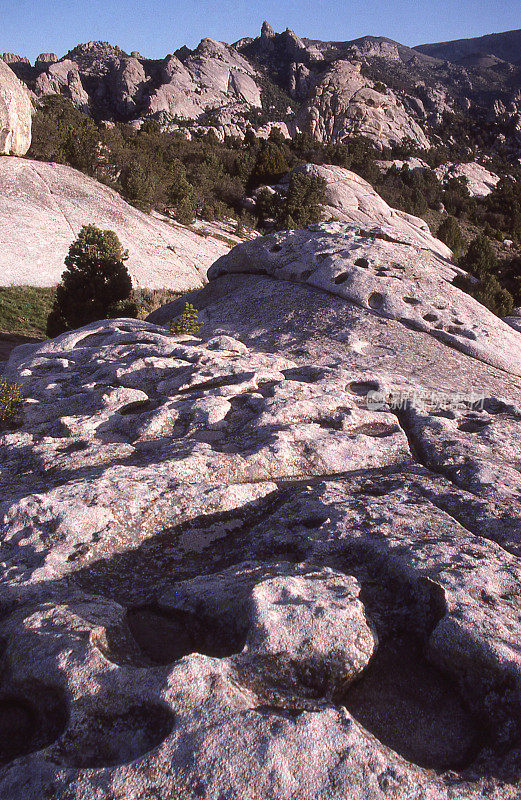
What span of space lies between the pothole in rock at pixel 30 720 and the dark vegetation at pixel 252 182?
2112 cm

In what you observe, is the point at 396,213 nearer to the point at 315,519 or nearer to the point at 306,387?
the point at 306,387

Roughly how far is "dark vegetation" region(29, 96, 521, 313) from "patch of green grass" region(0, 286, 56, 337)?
15.5 m

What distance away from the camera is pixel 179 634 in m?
4.19

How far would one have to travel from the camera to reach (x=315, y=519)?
5414 millimetres

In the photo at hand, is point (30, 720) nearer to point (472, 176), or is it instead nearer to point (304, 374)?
point (304, 374)

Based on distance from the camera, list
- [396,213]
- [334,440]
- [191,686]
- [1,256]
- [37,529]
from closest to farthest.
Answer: [191,686] → [37,529] → [334,440] → [1,256] → [396,213]

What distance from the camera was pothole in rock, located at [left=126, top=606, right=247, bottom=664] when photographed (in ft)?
12.8

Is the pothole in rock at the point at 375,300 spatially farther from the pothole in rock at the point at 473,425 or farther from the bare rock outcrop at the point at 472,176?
the bare rock outcrop at the point at 472,176

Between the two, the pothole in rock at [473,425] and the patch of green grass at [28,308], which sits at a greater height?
the pothole in rock at [473,425]

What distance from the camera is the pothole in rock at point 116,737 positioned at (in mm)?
3014

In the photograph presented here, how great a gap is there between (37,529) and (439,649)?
396cm

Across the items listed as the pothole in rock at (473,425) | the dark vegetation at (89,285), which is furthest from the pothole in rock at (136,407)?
the dark vegetation at (89,285)

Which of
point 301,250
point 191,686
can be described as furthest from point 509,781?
point 301,250

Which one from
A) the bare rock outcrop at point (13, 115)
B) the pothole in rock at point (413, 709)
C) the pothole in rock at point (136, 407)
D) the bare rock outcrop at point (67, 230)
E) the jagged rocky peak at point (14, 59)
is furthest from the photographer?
the jagged rocky peak at point (14, 59)
